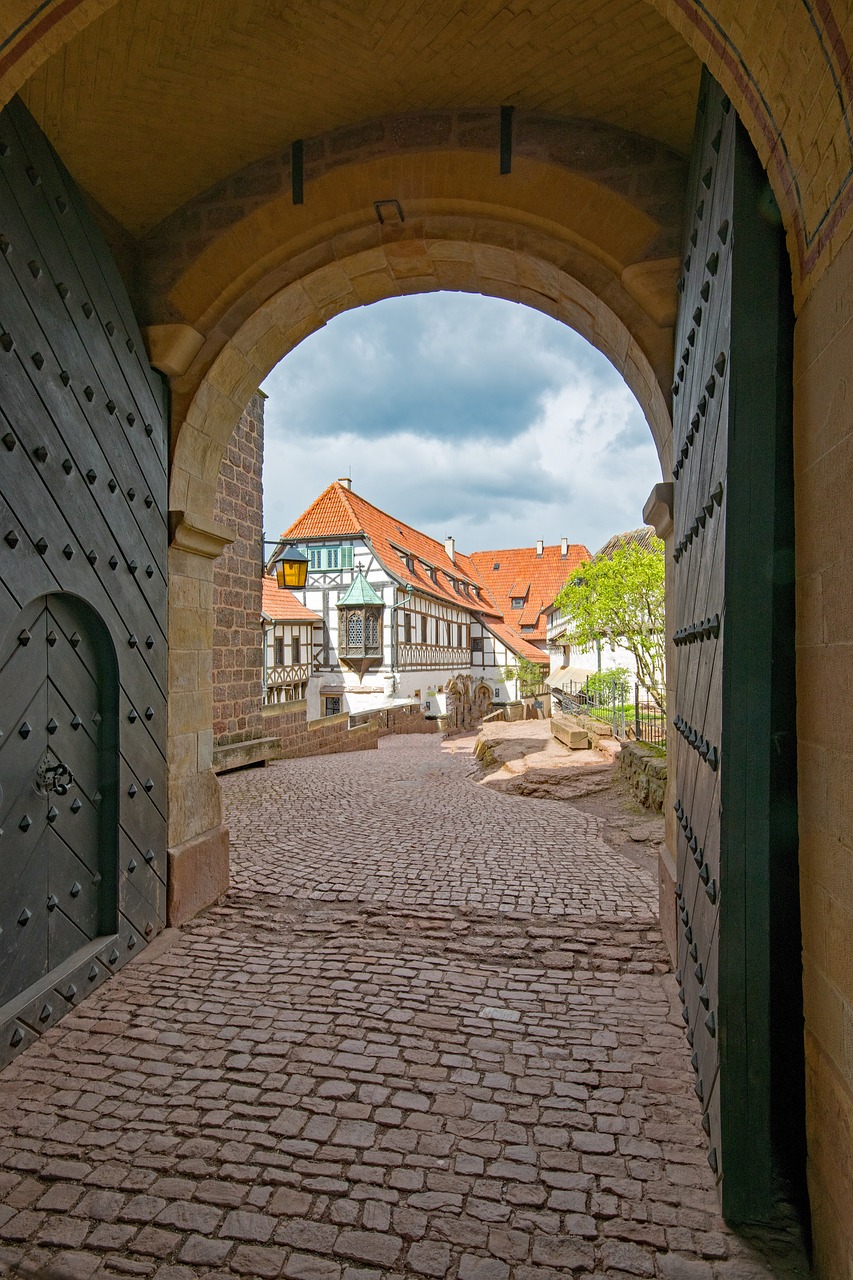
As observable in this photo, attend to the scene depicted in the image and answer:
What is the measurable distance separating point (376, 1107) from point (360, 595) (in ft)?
72.9

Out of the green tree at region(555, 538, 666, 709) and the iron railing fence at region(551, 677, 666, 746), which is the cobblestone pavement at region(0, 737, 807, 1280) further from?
the green tree at region(555, 538, 666, 709)

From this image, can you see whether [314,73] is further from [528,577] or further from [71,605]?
[528,577]

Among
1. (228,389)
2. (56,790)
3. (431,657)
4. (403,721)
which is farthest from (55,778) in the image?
(431,657)

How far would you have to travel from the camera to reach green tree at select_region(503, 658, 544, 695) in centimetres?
3472

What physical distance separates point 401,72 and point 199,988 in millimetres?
4088

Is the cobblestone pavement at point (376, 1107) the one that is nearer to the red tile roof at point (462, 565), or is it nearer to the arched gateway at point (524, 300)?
the arched gateway at point (524, 300)

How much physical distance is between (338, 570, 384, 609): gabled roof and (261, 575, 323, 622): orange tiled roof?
1220 mm

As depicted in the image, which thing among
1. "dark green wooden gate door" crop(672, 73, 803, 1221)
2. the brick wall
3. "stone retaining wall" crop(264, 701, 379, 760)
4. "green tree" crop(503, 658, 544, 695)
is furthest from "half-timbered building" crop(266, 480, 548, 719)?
"dark green wooden gate door" crop(672, 73, 803, 1221)

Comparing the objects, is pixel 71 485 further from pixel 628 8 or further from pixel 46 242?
pixel 628 8

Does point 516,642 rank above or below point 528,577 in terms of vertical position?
below

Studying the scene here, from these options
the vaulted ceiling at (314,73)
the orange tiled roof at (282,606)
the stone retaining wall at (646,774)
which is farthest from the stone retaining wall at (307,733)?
the orange tiled roof at (282,606)

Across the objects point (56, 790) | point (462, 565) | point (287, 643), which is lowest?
point (56, 790)

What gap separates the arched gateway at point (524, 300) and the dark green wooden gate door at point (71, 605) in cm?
2

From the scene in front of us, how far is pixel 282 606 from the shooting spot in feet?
73.3
